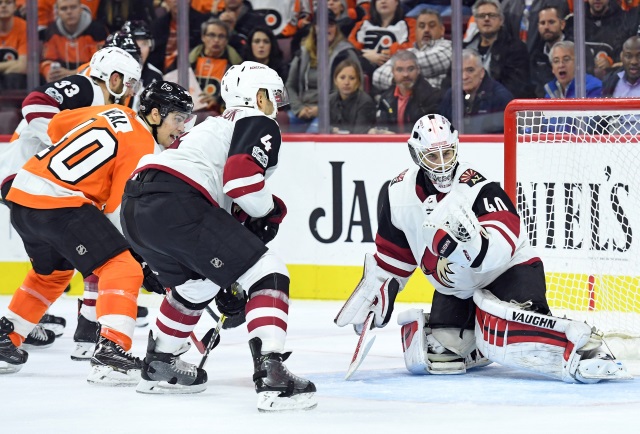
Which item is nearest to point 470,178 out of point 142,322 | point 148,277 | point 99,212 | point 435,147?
point 435,147

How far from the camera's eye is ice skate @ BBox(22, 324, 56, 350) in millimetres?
5582

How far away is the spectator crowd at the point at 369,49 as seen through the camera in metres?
6.72

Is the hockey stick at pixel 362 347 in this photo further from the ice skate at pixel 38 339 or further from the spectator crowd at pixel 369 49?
the spectator crowd at pixel 369 49

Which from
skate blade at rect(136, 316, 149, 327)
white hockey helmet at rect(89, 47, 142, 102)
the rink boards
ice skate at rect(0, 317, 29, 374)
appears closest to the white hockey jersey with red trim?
ice skate at rect(0, 317, 29, 374)

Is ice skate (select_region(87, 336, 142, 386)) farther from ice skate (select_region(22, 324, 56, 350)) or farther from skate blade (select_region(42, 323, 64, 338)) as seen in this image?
skate blade (select_region(42, 323, 64, 338))

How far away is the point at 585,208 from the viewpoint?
5578 millimetres

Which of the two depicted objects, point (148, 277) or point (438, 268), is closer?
point (438, 268)

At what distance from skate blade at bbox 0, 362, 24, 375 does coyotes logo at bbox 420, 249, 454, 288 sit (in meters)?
1.51

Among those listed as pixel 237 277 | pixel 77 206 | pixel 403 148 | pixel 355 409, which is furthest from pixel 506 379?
pixel 403 148

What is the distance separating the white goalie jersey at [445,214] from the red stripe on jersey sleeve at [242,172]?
789 millimetres

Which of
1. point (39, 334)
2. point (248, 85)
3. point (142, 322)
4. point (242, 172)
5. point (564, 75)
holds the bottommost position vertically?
point (142, 322)

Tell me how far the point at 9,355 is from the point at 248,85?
144 cm

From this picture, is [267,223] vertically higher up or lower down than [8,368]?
higher up

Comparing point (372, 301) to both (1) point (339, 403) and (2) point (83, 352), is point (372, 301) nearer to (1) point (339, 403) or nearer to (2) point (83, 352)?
(1) point (339, 403)
